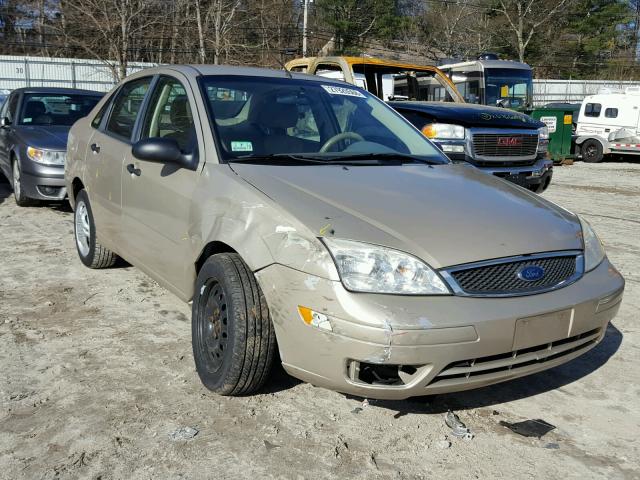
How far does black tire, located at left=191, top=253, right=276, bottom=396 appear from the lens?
288 cm

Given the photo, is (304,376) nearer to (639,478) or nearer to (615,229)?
(639,478)

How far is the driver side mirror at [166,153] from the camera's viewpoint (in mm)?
3479

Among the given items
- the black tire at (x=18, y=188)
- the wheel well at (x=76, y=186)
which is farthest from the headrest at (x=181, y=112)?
the black tire at (x=18, y=188)

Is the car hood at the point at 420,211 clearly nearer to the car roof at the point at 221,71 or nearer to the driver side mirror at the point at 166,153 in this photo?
the driver side mirror at the point at 166,153

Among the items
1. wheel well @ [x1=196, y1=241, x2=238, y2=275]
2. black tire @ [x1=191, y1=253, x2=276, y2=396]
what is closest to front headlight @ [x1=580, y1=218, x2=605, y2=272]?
black tire @ [x1=191, y1=253, x2=276, y2=396]

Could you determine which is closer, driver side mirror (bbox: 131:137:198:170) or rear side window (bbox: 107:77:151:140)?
driver side mirror (bbox: 131:137:198:170)

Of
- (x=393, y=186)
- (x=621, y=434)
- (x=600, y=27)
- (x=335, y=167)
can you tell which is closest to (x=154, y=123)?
(x=335, y=167)

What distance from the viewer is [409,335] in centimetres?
252

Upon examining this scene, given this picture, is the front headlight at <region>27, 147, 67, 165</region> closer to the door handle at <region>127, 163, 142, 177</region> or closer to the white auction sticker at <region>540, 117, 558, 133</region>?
the door handle at <region>127, 163, 142, 177</region>

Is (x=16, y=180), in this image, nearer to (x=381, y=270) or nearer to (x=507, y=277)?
(x=381, y=270)

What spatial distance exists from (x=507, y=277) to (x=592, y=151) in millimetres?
19355

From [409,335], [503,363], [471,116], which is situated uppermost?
[471,116]

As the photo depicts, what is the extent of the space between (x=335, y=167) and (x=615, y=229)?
571 centimetres

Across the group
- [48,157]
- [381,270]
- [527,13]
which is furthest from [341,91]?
[527,13]
